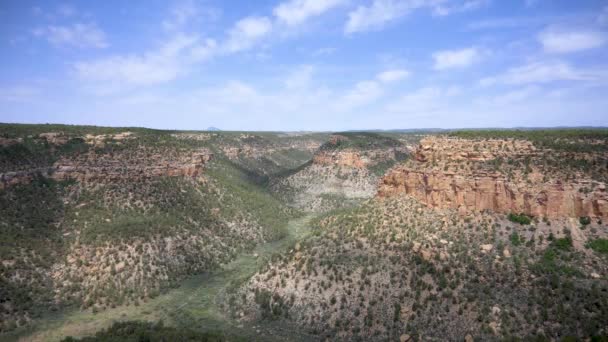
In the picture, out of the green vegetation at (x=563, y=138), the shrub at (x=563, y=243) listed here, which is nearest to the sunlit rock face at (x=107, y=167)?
the green vegetation at (x=563, y=138)

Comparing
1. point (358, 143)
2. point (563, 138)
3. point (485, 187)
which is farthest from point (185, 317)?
point (358, 143)

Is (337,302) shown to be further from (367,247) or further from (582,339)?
(582,339)

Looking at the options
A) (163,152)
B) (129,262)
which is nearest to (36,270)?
(129,262)

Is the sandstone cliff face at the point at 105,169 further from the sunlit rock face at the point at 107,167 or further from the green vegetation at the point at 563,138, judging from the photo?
the green vegetation at the point at 563,138

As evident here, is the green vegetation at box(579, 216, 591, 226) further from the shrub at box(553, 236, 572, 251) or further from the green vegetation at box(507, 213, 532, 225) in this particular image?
the green vegetation at box(507, 213, 532, 225)

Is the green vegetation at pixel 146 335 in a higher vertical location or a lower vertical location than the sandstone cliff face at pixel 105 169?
lower

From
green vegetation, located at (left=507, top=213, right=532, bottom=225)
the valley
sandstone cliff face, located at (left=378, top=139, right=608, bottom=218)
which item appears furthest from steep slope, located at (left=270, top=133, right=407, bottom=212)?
green vegetation, located at (left=507, top=213, right=532, bottom=225)

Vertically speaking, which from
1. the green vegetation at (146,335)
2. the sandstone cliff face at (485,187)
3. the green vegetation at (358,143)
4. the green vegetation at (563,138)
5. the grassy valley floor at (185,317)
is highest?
the green vegetation at (563,138)
